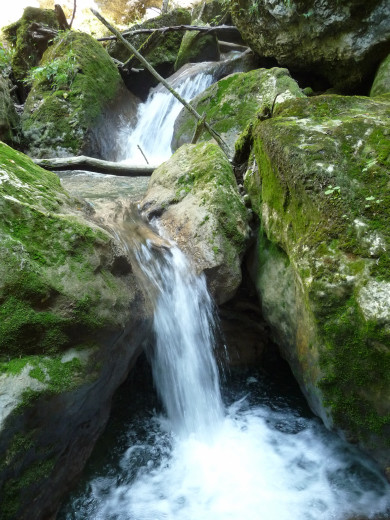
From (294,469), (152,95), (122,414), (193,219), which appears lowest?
(294,469)

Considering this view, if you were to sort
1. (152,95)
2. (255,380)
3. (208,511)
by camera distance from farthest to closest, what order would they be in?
(152,95) → (255,380) → (208,511)

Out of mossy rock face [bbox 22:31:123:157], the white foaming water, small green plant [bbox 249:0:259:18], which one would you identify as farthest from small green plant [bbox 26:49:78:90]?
small green plant [bbox 249:0:259:18]

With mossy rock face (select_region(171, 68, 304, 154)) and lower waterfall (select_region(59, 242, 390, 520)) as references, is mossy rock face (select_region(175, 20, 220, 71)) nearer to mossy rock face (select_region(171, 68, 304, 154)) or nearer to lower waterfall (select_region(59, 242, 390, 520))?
mossy rock face (select_region(171, 68, 304, 154))

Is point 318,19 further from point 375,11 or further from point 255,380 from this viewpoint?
point 255,380

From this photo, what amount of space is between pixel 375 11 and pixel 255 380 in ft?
21.9

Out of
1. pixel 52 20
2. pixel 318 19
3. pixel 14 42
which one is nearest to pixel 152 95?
pixel 52 20

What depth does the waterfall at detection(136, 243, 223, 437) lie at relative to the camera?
3592 mm

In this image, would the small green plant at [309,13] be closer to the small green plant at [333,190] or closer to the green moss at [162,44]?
the small green plant at [333,190]

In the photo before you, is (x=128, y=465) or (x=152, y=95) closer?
(x=128, y=465)

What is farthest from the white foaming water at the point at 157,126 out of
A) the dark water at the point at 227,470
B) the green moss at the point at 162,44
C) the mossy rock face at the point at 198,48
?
the dark water at the point at 227,470

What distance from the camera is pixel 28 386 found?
6.84ft

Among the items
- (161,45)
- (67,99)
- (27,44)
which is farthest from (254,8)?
(27,44)

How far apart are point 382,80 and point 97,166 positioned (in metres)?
5.62

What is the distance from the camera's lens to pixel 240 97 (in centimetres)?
755
